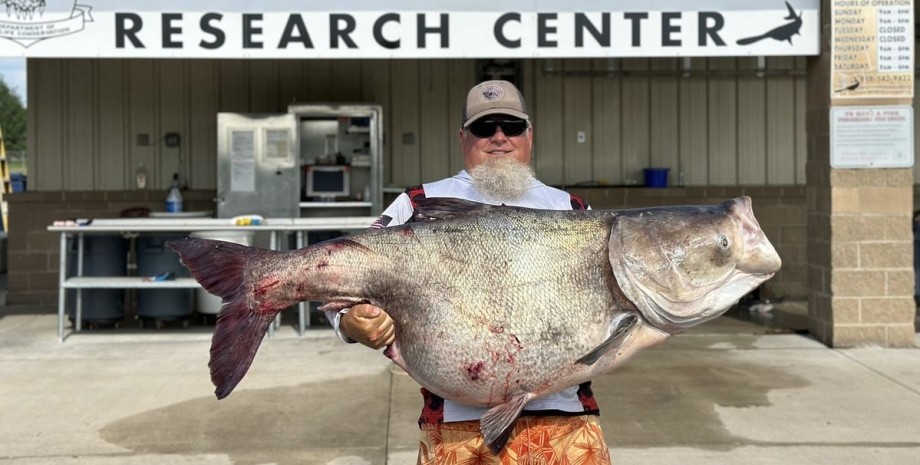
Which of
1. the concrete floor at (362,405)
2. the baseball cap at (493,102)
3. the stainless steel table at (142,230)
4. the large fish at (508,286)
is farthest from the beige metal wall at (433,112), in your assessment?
the large fish at (508,286)

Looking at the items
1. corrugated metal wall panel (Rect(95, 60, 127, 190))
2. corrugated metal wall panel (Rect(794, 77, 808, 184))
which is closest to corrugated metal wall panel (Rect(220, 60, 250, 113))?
corrugated metal wall panel (Rect(95, 60, 127, 190))

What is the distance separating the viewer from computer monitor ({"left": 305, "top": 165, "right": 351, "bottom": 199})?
10375mm

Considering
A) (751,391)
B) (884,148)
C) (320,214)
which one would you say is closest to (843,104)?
(884,148)

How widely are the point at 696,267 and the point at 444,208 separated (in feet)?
2.08

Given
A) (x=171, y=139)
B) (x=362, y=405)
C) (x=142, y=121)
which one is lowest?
(x=362, y=405)

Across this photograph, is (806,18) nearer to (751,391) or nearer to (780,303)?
(751,391)

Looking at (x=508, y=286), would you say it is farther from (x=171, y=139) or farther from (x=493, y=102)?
(x=171, y=139)

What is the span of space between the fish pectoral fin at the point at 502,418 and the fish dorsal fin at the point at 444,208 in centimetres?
47

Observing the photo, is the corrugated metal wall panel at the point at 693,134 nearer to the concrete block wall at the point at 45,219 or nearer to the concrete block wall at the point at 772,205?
the concrete block wall at the point at 772,205

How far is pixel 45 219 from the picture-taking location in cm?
1055

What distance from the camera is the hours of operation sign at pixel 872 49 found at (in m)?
7.50

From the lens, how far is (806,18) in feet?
25.2

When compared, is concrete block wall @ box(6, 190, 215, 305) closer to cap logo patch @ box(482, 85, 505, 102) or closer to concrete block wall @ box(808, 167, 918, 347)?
concrete block wall @ box(808, 167, 918, 347)

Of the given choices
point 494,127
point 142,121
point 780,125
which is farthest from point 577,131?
point 494,127
